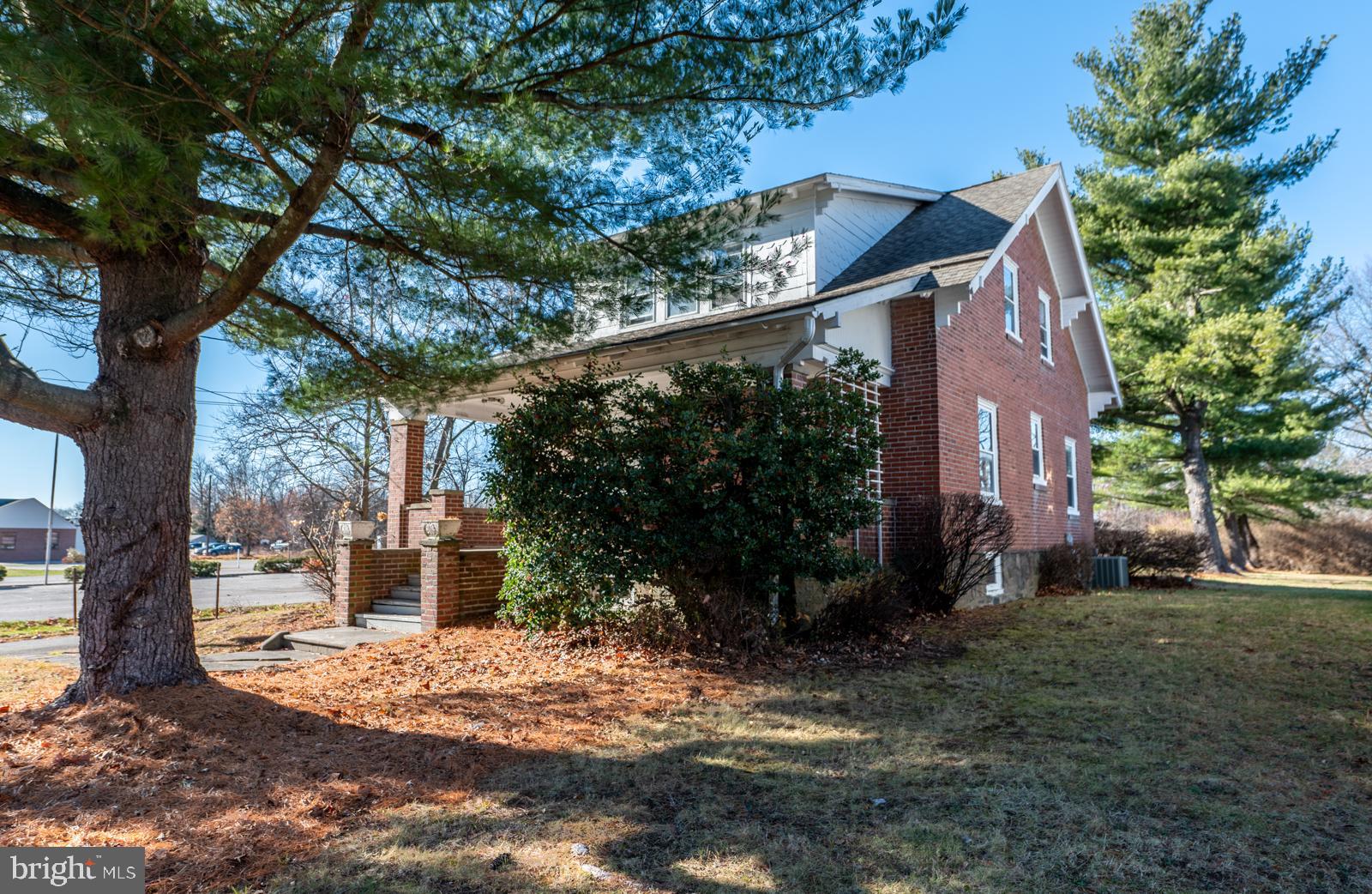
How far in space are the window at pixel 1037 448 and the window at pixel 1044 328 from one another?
53.9 inches

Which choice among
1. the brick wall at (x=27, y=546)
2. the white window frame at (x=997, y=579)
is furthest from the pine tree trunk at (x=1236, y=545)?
the brick wall at (x=27, y=546)

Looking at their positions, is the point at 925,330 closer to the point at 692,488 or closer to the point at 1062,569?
the point at 692,488

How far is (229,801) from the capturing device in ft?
12.2

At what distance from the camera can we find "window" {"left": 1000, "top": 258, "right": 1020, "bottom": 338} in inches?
545

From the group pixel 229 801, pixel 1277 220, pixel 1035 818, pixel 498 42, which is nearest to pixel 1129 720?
pixel 1035 818

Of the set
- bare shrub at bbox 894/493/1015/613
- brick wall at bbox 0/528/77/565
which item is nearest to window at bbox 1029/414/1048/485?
bare shrub at bbox 894/493/1015/613

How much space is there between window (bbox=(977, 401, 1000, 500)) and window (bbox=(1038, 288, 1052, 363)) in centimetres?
333

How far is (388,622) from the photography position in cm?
989

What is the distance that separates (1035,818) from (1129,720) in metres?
2.16

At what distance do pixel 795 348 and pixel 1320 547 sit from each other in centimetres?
2475

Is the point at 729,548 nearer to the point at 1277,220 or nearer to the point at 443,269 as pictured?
the point at 443,269

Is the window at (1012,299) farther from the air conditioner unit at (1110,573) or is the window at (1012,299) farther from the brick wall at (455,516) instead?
the brick wall at (455,516)

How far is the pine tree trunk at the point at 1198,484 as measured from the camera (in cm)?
2186

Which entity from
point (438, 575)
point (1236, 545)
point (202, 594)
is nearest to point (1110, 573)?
point (1236, 545)
